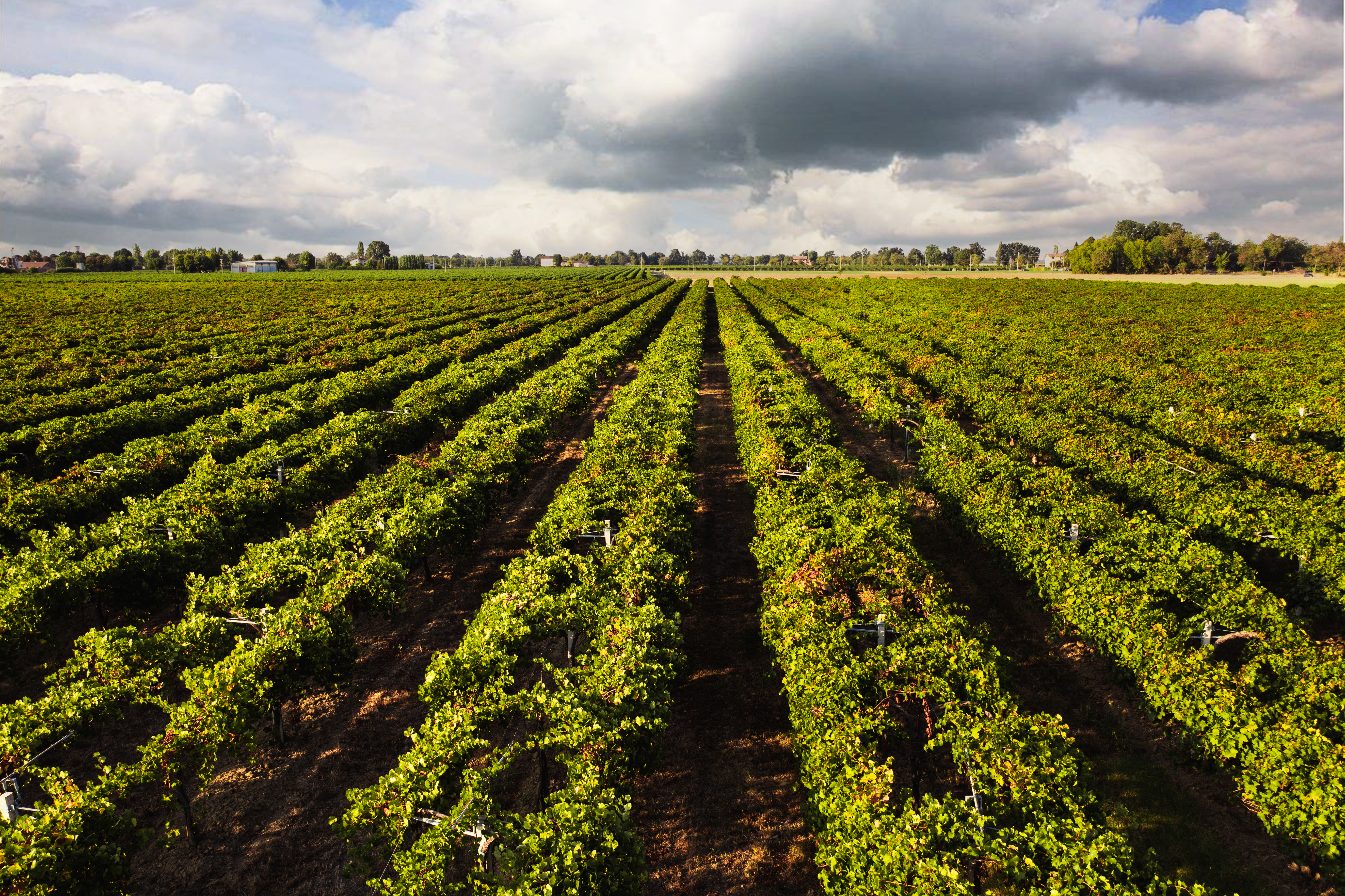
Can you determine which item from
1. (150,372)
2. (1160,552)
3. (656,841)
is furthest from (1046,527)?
(150,372)

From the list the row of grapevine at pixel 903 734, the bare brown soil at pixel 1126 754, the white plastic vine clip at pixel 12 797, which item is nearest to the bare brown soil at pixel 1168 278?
the bare brown soil at pixel 1126 754

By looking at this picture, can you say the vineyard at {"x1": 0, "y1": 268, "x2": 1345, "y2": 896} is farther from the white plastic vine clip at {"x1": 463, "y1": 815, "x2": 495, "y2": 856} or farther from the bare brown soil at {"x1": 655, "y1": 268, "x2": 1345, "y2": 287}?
the bare brown soil at {"x1": 655, "y1": 268, "x2": 1345, "y2": 287}

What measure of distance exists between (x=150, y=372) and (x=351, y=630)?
3649cm

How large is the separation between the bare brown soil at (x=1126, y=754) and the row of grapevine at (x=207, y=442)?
24.2m

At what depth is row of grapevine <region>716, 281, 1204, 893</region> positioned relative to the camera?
7.57 meters

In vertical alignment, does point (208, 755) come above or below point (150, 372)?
below

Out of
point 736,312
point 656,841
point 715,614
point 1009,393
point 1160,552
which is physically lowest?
point 656,841

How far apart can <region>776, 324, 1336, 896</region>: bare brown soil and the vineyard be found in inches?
2.6

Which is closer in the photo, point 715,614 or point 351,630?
point 351,630

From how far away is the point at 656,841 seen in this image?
1027 cm

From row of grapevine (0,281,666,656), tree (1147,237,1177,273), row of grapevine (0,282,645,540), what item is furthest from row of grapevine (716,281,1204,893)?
tree (1147,237,1177,273)

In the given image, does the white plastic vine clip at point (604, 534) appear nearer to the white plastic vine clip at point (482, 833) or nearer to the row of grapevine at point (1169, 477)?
the white plastic vine clip at point (482, 833)

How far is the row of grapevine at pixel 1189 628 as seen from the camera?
29.4 feet

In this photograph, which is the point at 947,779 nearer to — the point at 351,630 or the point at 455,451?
the point at 351,630
